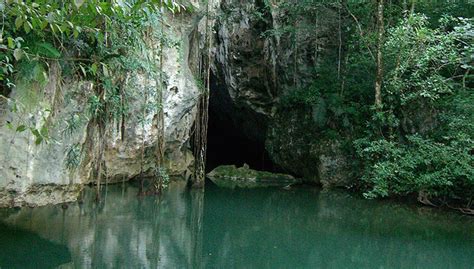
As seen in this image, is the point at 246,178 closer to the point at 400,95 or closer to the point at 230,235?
the point at 400,95

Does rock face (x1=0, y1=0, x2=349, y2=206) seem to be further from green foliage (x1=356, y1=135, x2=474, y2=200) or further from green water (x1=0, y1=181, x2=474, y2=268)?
green foliage (x1=356, y1=135, x2=474, y2=200)

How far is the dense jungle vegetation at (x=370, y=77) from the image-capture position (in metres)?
6.19

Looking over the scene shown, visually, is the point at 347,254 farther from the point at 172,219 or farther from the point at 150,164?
the point at 150,164

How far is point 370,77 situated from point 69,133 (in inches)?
320

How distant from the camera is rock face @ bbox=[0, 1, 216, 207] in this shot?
21.0 feet

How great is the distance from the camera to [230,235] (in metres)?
7.36

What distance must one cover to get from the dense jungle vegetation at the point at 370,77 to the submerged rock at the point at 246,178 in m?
1.86

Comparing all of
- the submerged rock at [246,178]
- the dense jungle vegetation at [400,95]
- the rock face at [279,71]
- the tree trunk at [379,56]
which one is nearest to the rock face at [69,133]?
the rock face at [279,71]

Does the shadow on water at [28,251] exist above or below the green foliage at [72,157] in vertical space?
below

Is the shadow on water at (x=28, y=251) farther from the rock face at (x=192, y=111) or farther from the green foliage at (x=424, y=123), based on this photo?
the green foliage at (x=424, y=123)

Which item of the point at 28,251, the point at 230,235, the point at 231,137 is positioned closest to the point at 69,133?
the point at 28,251

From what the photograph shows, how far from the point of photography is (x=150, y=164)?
12.7 m

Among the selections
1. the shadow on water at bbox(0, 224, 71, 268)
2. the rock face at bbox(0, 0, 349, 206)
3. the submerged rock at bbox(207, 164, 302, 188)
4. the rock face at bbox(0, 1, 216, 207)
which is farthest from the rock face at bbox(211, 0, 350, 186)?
the shadow on water at bbox(0, 224, 71, 268)

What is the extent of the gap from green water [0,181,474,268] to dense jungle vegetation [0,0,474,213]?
36.8 inches
